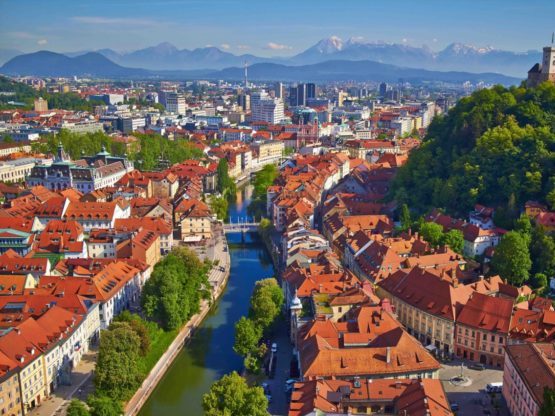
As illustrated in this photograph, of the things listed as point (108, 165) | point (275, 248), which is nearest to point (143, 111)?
point (108, 165)

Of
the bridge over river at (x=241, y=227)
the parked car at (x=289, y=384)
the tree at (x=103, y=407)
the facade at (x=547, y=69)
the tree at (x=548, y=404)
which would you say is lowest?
the bridge over river at (x=241, y=227)

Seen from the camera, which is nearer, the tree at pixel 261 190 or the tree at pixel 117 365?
the tree at pixel 117 365

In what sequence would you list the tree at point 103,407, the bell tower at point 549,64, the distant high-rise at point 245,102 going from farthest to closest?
the distant high-rise at point 245,102 → the bell tower at point 549,64 → the tree at point 103,407

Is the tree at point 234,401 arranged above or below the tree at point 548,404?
below

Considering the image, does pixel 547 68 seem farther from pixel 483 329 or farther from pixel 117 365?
pixel 117 365

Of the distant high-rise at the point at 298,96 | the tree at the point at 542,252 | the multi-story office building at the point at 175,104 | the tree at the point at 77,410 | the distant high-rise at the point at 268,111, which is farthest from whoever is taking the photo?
the distant high-rise at the point at 298,96

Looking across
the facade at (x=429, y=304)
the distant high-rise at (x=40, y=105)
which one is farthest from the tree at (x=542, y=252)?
the distant high-rise at (x=40, y=105)

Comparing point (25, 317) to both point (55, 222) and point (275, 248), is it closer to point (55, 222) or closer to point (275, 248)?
point (55, 222)

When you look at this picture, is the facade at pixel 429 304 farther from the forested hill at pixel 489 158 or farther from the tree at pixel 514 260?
the forested hill at pixel 489 158
